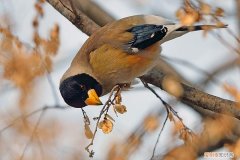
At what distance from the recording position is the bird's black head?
10.2 feet

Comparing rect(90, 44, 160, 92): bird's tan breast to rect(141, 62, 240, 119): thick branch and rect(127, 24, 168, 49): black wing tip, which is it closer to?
rect(127, 24, 168, 49): black wing tip

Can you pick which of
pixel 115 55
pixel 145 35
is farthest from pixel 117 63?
pixel 145 35

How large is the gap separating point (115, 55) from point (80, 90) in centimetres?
33

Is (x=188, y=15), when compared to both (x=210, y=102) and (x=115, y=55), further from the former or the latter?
(x=115, y=55)

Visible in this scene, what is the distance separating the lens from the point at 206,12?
6.70ft

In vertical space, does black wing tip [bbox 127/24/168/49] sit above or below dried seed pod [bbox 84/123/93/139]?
below

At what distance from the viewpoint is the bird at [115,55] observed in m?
3.16

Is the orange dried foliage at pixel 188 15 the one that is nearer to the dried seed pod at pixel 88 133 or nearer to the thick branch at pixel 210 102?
the thick branch at pixel 210 102

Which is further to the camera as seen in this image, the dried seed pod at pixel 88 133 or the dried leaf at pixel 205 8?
the dried seed pod at pixel 88 133

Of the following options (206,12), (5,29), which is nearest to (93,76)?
(5,29)

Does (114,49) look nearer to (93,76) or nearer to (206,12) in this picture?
(93,76)

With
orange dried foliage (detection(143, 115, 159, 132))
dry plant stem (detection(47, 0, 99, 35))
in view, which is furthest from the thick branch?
dry plant stem (detection(47, 0, 99, 35))

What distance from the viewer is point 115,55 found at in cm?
324

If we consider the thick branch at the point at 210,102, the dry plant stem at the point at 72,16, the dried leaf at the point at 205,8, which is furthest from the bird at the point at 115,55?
the dried leaf at the point at 205,8
